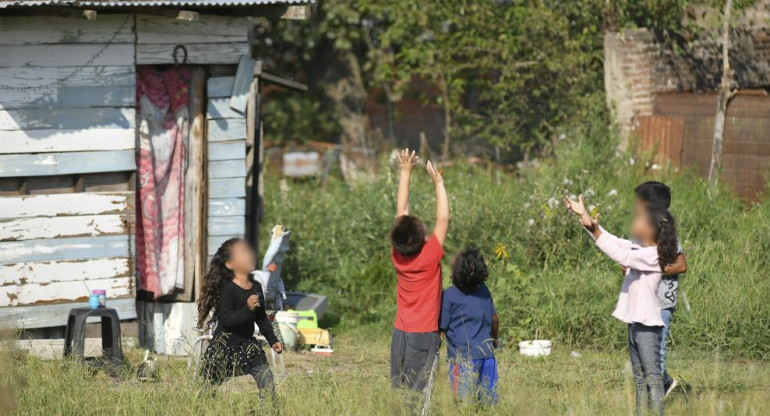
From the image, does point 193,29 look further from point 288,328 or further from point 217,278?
point 217,278

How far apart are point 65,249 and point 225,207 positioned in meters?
1.51

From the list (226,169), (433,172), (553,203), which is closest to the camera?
(433,172)

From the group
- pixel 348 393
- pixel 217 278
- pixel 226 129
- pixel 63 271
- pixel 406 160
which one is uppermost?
pixel 226 129

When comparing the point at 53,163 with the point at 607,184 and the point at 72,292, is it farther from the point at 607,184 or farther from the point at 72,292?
the point at 607,184

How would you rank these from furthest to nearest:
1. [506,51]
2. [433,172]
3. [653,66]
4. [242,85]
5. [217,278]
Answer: [506,51] < [653,66] < [242,85] < [217,278] < [433,172]

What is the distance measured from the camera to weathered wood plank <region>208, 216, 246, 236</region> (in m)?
9.58

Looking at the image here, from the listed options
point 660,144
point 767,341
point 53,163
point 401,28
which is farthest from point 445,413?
point 401,28

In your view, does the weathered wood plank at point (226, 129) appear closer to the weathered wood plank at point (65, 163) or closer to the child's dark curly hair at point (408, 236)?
the weathered wood plank at point (65, 163)

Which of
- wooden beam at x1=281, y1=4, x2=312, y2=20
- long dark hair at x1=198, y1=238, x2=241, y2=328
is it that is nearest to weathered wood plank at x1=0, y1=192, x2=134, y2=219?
wooden beam at x1=281, y1=4, x2=312, y2=20

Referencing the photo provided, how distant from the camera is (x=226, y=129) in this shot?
31.3 ft

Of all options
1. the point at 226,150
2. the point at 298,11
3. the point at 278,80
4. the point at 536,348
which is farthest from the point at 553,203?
the point at 226,150

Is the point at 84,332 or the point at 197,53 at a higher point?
the point at 197,53

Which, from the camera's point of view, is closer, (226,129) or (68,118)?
(68,118)

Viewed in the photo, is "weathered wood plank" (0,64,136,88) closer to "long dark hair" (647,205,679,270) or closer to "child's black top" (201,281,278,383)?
"child's black top" (201,281,278,383)
